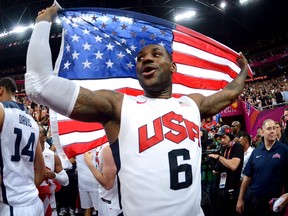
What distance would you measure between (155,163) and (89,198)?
4.35 m

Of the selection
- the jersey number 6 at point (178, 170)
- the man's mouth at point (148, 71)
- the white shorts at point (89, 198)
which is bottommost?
the white shorts at point (89, 198)

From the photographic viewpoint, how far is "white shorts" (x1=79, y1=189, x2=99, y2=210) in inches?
215

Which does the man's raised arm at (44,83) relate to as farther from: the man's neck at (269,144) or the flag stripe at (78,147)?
the man's neck at (269,144)

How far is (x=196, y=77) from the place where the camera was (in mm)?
3479

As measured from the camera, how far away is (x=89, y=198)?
5.71m

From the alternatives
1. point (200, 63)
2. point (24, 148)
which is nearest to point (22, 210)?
point (24, 148)

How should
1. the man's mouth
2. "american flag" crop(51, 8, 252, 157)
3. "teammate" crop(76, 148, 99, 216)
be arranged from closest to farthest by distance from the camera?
the man's mouth → "american flag" crop(51, 8, 252, 157) → "teammate" crop(76, 148, 99, 216)

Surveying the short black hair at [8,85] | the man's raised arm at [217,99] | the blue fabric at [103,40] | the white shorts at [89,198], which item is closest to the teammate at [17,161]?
the short black hair at [8,85]

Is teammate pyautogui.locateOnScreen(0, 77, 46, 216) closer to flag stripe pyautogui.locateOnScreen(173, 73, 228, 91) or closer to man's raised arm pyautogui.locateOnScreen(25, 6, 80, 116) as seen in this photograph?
man's raised arm pyautogui.locateOnScreen(25, 6, 80, 116)

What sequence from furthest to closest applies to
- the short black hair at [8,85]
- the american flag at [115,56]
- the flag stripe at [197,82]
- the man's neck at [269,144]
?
the man's neck at [269,144]
the flag stripe at [197,82]
the short black hair at [8,85]
the american flag at [115,56]

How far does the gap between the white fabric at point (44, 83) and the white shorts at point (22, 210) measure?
1.33 m

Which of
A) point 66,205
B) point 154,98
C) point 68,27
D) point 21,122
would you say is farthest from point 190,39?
point 66,205

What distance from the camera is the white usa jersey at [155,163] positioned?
165cm

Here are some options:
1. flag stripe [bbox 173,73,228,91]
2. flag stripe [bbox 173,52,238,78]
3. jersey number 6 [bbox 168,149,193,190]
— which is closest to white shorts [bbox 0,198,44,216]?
jersey number 6 [bbox 168,149,193,190]
